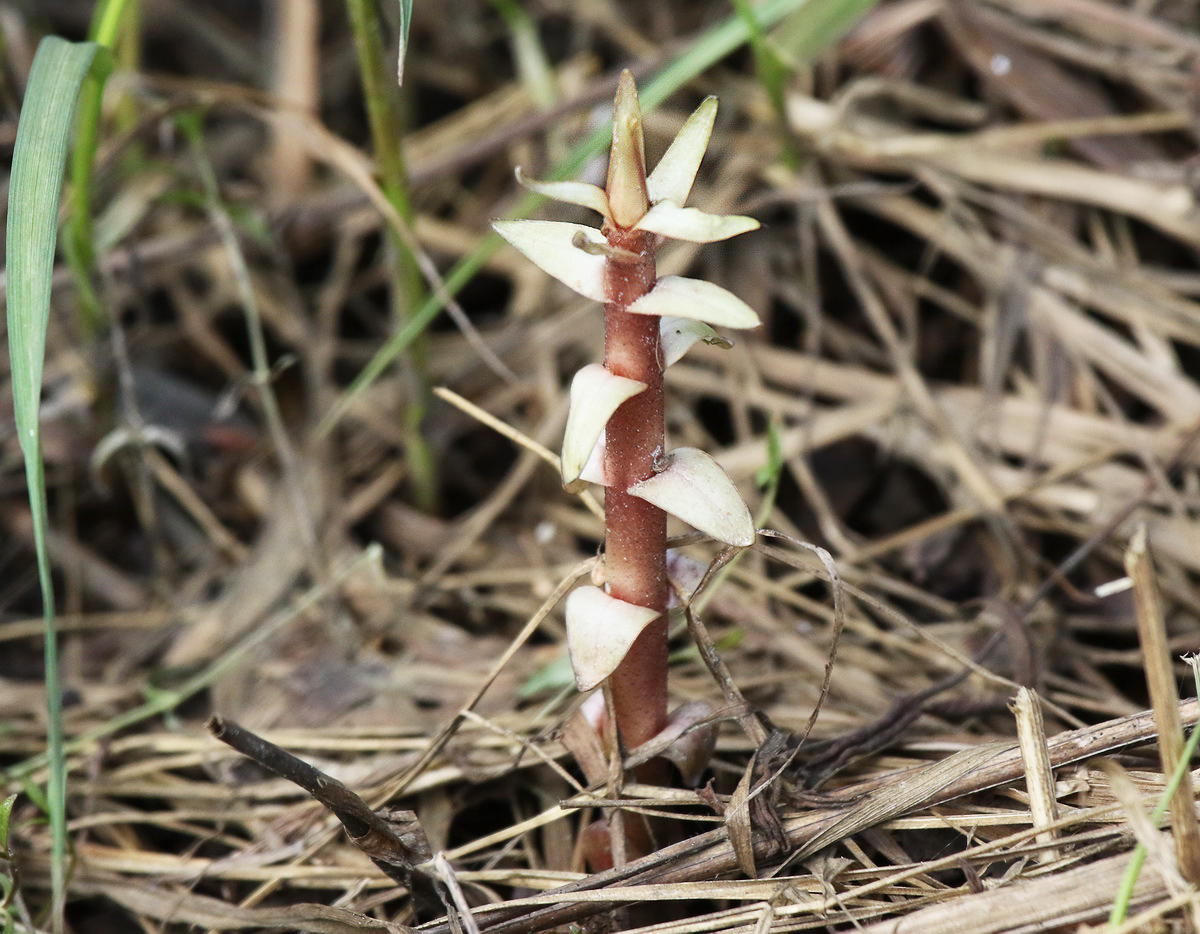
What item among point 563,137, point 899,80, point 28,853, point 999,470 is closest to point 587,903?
point 28,853

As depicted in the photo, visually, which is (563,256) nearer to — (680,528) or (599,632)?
(599,632)

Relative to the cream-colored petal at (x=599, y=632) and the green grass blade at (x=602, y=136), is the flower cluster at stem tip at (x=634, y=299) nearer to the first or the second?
the cream-colored petal at (x=599, y=632)

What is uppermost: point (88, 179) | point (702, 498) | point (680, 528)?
point (88, 179)

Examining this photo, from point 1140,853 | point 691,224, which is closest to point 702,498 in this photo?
point 691,224

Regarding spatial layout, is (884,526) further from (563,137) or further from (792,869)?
(563,137)

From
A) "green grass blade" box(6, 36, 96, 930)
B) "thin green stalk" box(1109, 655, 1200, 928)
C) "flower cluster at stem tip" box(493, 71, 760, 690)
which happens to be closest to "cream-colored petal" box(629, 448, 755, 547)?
"flower cluster at stem tip" box(493, 71, 760, 690)

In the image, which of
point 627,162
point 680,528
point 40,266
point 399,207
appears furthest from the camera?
point 680,528
